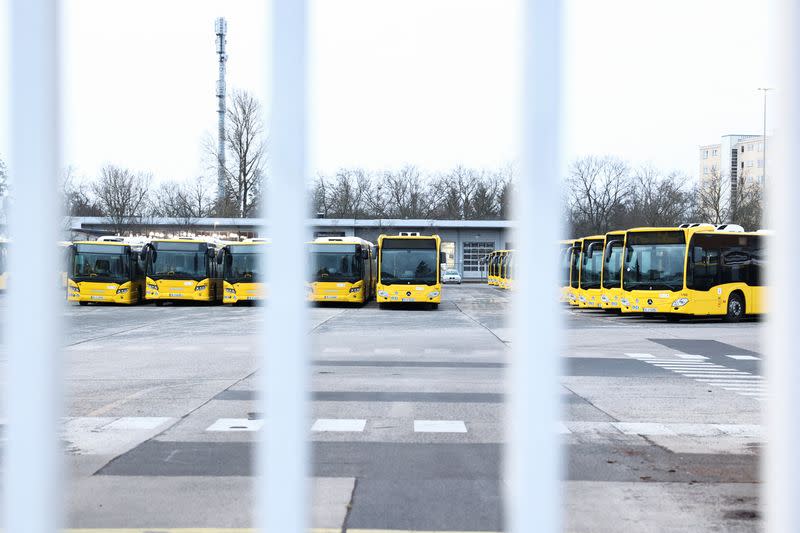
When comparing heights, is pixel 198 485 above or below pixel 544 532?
below

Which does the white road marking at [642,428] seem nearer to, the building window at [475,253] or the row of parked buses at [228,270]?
the row of parked buses at [228,270]

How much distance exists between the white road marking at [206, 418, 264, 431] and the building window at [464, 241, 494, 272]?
66.1 meters

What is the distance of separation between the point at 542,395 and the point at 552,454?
4.1 inches

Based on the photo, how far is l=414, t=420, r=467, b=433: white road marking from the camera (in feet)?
25.4

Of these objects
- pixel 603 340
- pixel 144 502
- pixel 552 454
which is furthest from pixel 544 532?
pixel 603 340

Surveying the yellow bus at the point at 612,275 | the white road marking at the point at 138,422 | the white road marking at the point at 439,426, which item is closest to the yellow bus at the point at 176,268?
the yellow bus at the point at 612,275

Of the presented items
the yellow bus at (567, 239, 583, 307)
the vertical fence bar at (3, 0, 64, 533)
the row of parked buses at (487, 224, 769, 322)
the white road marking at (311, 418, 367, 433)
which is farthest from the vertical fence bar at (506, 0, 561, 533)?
the yellow bus at (567, 239, 583, 307)

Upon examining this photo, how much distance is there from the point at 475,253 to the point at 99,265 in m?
46.4

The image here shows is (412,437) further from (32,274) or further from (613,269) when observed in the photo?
(613,269)

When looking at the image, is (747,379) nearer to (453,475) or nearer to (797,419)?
(453,475)

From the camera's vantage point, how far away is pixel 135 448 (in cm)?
687

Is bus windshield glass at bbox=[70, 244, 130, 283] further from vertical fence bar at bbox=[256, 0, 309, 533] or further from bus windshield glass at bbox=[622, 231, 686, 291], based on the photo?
vertical fence bar at bbox=[256, 0, 309, 533]

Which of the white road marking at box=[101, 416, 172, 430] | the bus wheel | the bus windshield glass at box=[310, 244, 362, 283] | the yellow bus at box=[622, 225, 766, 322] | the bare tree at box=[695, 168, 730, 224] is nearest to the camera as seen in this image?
the white road marking at box=[101, 416, 172, 430]

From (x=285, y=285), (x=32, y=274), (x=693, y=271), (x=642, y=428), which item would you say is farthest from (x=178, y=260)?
(x=285, y=285)
